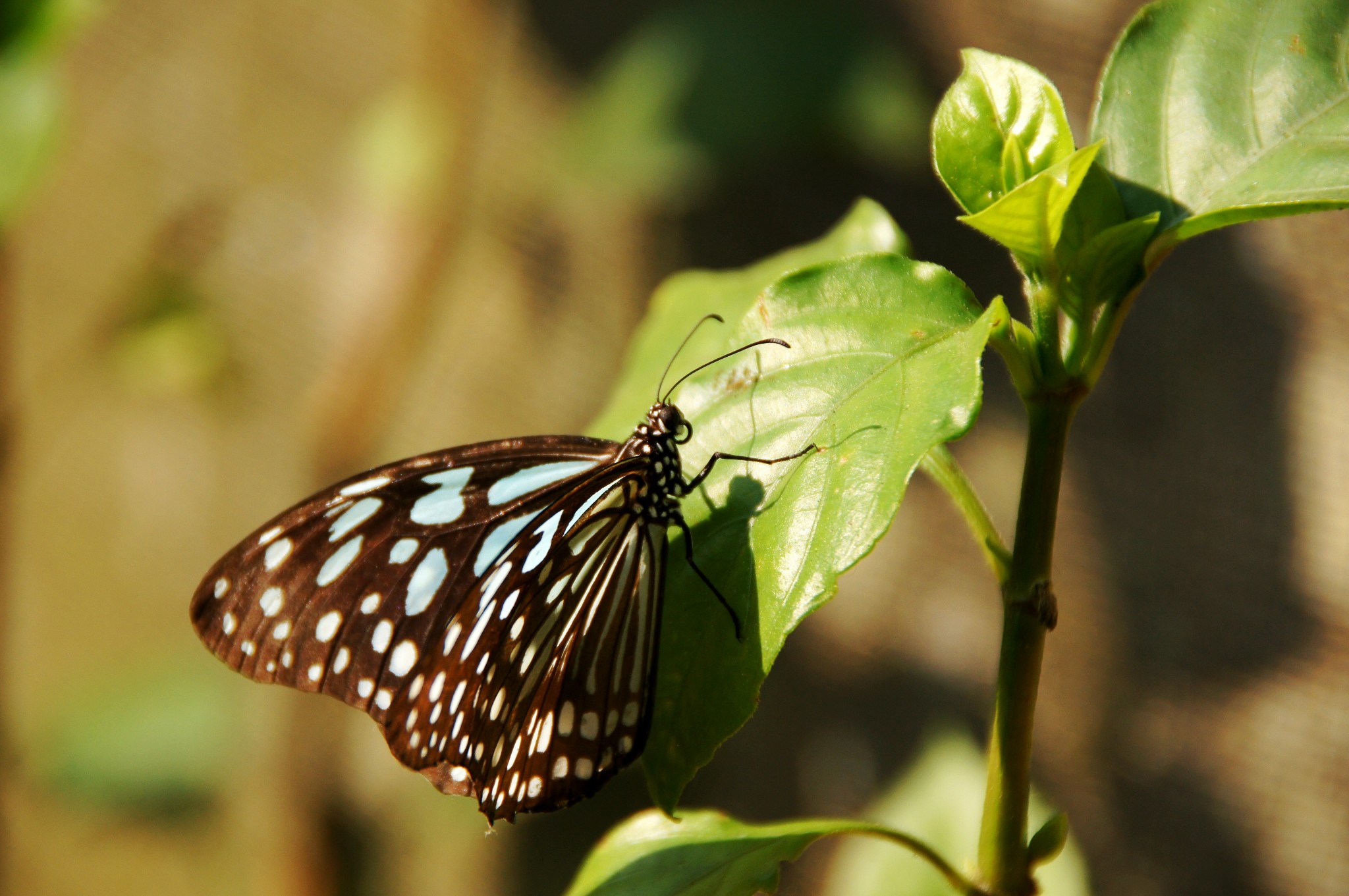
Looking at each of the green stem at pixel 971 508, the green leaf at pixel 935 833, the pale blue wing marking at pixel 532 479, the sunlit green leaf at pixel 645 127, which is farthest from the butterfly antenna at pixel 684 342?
the sunlit green leaf at pixel 645 127

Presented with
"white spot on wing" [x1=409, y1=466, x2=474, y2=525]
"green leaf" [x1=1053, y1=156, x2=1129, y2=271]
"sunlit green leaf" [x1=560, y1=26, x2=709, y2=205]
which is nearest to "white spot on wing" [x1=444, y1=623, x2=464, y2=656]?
"white spot on wing" [x1=409, y1=466, x2=474, y2=525]

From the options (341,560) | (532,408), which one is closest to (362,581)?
(341,560)

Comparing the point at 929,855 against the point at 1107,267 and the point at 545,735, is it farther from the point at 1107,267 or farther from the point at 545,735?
the point at 1107,267

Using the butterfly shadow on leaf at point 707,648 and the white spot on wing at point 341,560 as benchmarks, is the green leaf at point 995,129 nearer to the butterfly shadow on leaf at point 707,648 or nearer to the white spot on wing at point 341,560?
the butterfly shadow on leaf at point 707,648

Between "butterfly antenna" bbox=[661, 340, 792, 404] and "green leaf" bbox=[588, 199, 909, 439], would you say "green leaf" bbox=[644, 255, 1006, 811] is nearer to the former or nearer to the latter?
"butterfly antenna" bbox=[661, 340, 792, 404]

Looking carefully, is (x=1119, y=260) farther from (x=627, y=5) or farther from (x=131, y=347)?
(x=131, y=347)

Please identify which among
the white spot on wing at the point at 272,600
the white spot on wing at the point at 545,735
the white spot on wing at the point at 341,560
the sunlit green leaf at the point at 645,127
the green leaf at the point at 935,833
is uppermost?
the sunlit green leaf at the point at 645,127
